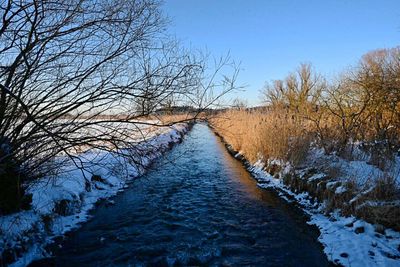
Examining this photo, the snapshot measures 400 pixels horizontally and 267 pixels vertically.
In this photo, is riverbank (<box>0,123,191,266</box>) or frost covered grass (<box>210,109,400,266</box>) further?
frost covered grass (<box>210,109,400,266</box>)

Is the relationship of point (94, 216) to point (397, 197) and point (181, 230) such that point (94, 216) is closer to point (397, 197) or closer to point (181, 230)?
point (181, 230)

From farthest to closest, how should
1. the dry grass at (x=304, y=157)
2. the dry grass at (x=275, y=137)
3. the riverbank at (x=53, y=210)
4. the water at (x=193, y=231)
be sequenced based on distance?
1. the dry grass at (x=275, y=137)
2. the dry grass at (x=304, y=157)
3. the water at (x=193, y=231)
4. the riverbank at (x=53, y=210)

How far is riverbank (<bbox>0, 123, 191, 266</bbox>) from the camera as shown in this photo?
4.29 metres

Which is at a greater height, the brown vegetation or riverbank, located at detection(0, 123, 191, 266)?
the brown vegetation

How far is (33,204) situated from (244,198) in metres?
4.94

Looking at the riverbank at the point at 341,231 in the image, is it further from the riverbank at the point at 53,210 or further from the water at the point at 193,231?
the riverbank at the point at 53,210

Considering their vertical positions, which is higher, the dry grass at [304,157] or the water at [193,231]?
the dry grass at [304,157]

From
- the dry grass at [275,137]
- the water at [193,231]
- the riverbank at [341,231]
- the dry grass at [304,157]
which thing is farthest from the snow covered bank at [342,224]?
the dry grass at [275,137]

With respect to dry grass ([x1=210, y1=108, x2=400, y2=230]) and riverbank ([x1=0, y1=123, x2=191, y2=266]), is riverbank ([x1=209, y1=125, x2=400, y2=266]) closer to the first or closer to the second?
dry grass ([x1=210, y1=108, x2=400, y2=230])

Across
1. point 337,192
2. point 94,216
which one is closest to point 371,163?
point 337,192

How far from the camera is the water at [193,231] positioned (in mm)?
4547

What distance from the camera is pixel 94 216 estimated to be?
6266mm

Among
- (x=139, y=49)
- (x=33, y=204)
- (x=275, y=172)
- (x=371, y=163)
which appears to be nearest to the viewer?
(x=139, y=49)

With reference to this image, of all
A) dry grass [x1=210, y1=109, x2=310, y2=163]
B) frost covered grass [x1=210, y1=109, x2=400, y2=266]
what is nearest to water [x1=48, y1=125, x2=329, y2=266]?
frost covered grass [x1=210, y1=109, x2=400, y2=266]
